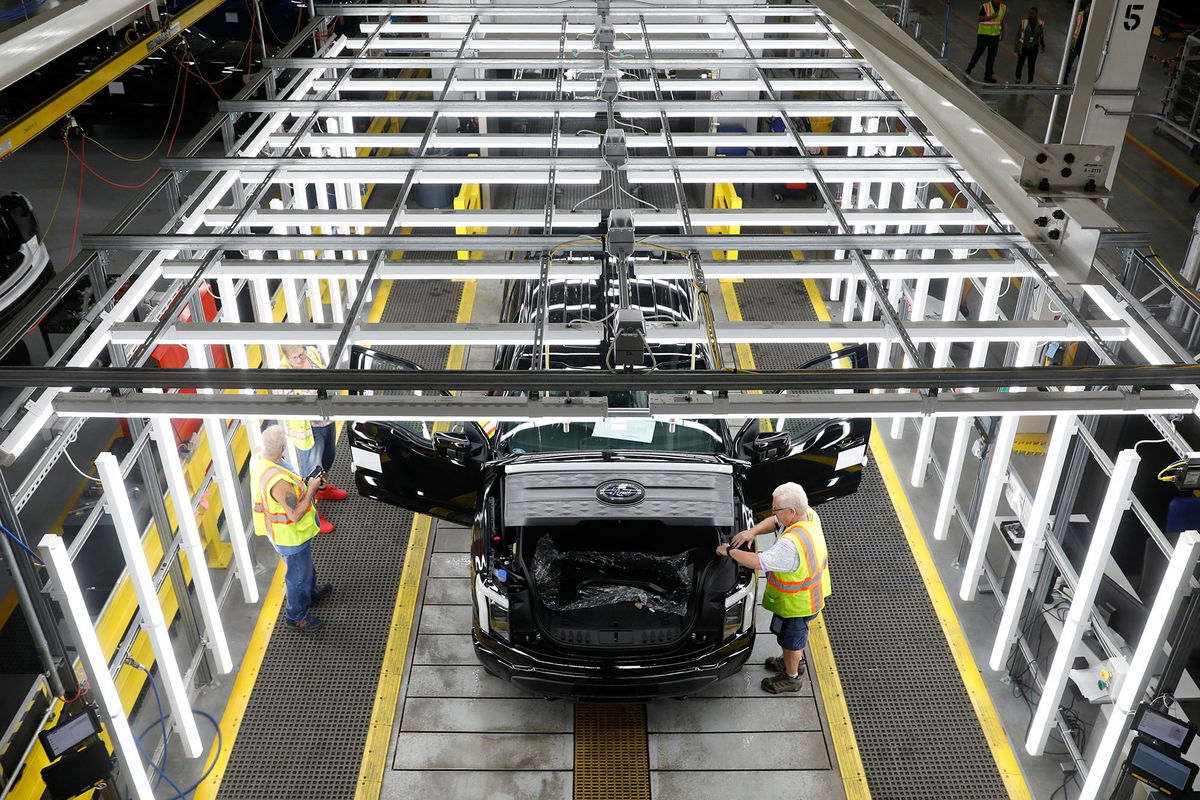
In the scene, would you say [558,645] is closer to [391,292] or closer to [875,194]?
[391,292]

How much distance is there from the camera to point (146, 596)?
5.38 meters

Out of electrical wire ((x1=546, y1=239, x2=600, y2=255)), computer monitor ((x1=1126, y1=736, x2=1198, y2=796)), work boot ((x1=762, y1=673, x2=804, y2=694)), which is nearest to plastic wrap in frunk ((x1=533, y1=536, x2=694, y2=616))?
work boot ((x1=762, y1=673, x2=804, y2=694))

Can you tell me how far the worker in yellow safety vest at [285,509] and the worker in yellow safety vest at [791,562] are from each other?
269 cm

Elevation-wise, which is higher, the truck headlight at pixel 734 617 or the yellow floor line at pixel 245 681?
the truck headlight at pixel 734 617

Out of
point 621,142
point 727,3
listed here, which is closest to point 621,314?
point 621,142

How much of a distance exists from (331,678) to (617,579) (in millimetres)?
2105

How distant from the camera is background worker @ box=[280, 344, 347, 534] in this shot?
740cm

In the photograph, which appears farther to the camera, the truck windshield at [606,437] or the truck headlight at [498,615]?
the truck windshield at [606,437]

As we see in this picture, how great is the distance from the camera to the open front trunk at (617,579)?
5.80 meters

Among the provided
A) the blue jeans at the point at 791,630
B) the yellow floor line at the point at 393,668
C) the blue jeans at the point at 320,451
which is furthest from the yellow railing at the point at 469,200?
the blue jeans at the point at 791,630

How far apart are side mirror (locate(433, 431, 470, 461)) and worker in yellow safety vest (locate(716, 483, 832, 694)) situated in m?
1.72

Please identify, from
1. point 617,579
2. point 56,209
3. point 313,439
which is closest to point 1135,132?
point 617,579

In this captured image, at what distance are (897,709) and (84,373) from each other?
509cm

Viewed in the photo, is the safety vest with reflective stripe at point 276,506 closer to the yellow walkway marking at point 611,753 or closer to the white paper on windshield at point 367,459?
the white paper on windshield at point 367,459
